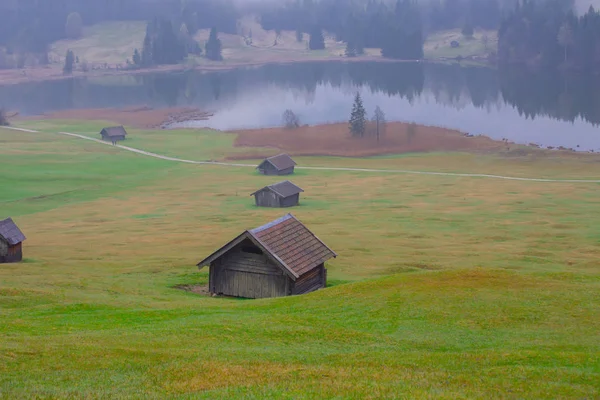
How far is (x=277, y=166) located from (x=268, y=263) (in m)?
63.6

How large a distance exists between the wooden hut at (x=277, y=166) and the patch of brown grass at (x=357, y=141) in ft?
73.3

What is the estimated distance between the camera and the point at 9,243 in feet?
168

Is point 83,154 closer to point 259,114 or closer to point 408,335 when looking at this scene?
point 259,114

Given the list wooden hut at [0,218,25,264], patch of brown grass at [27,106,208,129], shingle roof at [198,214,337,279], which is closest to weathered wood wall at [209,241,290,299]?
shingle roof at [198,214,337,279]

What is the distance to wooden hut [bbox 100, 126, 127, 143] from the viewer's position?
453ft

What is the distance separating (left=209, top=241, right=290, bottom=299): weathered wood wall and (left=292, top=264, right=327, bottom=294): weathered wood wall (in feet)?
2.10

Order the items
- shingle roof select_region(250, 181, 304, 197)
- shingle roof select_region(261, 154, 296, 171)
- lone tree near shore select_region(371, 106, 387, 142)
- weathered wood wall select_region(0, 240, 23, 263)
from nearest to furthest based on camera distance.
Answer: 1. weathered wood wall select_region(0, 240, 23, 263)
2. shingle roof select_region(250, 181, 304, 197)
3. shingle roof select_region(261, 154, 296, 171)
4. lone tree near shore select_region(371, 106, 387, 142)

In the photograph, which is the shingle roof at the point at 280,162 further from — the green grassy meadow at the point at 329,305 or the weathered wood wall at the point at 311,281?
the weathered wood wall at the point at 311,281

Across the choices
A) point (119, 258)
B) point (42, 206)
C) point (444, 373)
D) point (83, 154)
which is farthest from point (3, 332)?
point (83, 154)

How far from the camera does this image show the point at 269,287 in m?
41.4

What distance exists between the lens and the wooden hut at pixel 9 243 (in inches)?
2018

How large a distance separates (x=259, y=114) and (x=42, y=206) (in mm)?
103769

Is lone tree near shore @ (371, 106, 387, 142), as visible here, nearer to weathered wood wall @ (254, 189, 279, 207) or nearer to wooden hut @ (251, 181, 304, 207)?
wooden hut @ (251, 181, 304, 207)

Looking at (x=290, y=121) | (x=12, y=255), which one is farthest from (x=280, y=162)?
(x=12, y=255)
